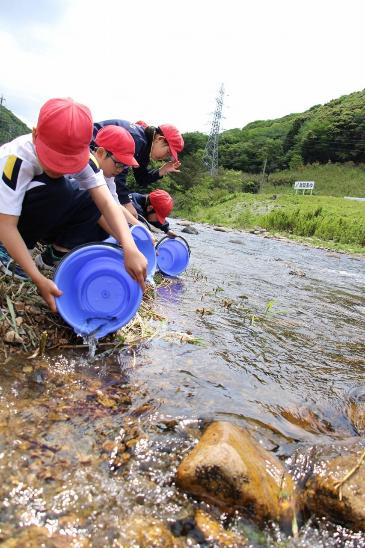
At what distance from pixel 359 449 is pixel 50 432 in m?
1.23

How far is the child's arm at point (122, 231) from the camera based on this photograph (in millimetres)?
2059

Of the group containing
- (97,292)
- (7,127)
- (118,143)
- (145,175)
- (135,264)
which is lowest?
(97,292)

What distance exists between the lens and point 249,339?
2992mm

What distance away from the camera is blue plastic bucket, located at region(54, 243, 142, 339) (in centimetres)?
213

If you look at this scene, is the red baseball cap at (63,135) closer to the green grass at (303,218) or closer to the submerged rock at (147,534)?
the submerged rock at (147,534)

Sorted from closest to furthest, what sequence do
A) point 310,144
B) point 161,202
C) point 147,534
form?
point 147,534 < point 161,202 < point 310,144

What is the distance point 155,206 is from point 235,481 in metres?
4.17

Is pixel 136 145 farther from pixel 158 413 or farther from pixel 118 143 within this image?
pixel 158 413

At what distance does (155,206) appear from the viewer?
5.22m

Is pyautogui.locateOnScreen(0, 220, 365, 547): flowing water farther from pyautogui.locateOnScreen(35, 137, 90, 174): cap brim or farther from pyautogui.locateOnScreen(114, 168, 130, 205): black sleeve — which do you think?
pyautogui.locateOnScreen(114, 168, 130, 205): black sleeve

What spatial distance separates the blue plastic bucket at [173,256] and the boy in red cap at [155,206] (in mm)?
165

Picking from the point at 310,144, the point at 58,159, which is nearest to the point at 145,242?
the point at 58,159

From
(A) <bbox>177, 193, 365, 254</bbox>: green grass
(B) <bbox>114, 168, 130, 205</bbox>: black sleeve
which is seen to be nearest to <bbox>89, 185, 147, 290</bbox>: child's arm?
(B) <bbox>114, 168, 130, 205</bbox>: black sleeve

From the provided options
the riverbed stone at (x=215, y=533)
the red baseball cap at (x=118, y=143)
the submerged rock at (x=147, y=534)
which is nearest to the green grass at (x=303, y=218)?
the red baseball cap at (x=118, y=143)
